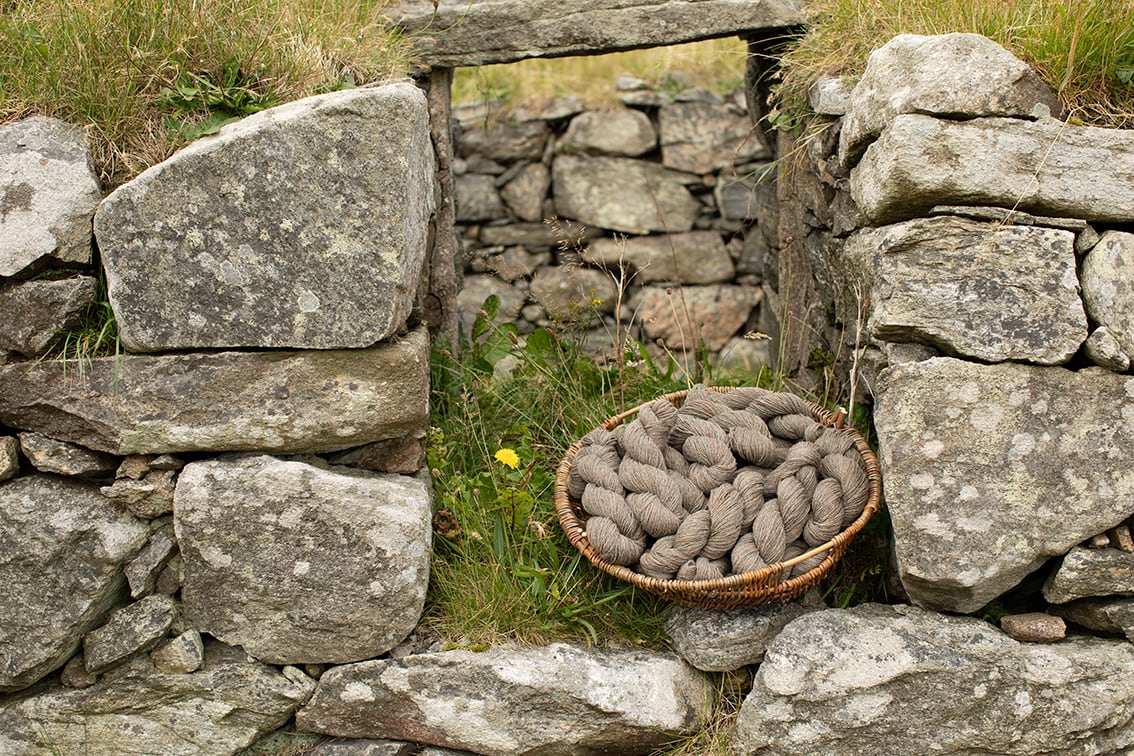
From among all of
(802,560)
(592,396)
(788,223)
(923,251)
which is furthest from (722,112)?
(802,560)

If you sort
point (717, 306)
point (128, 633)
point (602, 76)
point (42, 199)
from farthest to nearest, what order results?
point (602, 76) < point (717, 306) < point (128, 633) < point (42, 199)

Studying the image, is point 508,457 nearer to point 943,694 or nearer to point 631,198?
point 943,694

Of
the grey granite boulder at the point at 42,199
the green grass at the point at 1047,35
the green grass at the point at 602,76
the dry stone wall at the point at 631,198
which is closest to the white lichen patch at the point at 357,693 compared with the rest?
the grey granite boulder at the point at 42,199

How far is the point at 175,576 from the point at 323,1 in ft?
6.42

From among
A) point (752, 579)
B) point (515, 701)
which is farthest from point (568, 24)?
point (515, 701)

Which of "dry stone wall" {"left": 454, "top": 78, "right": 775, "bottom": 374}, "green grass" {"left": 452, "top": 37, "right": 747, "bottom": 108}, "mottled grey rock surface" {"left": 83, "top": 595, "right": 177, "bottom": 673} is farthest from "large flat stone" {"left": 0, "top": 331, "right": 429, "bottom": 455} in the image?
"green grass" {"left": 452, "top": 37, "right": 747, "bottom": 108}

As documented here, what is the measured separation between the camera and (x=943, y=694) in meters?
2.51

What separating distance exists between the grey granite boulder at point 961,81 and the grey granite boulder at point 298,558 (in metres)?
1.76

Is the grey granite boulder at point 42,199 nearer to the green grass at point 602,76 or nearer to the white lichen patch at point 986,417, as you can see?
the white lichen patch at point 986,417

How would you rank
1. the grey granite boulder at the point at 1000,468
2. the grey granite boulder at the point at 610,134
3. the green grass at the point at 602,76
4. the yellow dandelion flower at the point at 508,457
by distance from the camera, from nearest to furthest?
the grey granite boulder at the point at 1000,468 < the yellow dandelion flower at the point at 508,457 < the grey granite boulder at the point at 610,134 < the green grass at the point at 602,76

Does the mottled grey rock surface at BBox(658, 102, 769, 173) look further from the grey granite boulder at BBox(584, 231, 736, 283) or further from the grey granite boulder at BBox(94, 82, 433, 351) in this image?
the grey granite boulder at BBox(94, 82, 433, 351)

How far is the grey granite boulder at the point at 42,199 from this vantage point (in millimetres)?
2537

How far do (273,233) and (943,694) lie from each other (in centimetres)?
210

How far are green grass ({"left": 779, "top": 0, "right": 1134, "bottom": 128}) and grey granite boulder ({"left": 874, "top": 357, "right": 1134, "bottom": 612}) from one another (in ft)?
2.41
